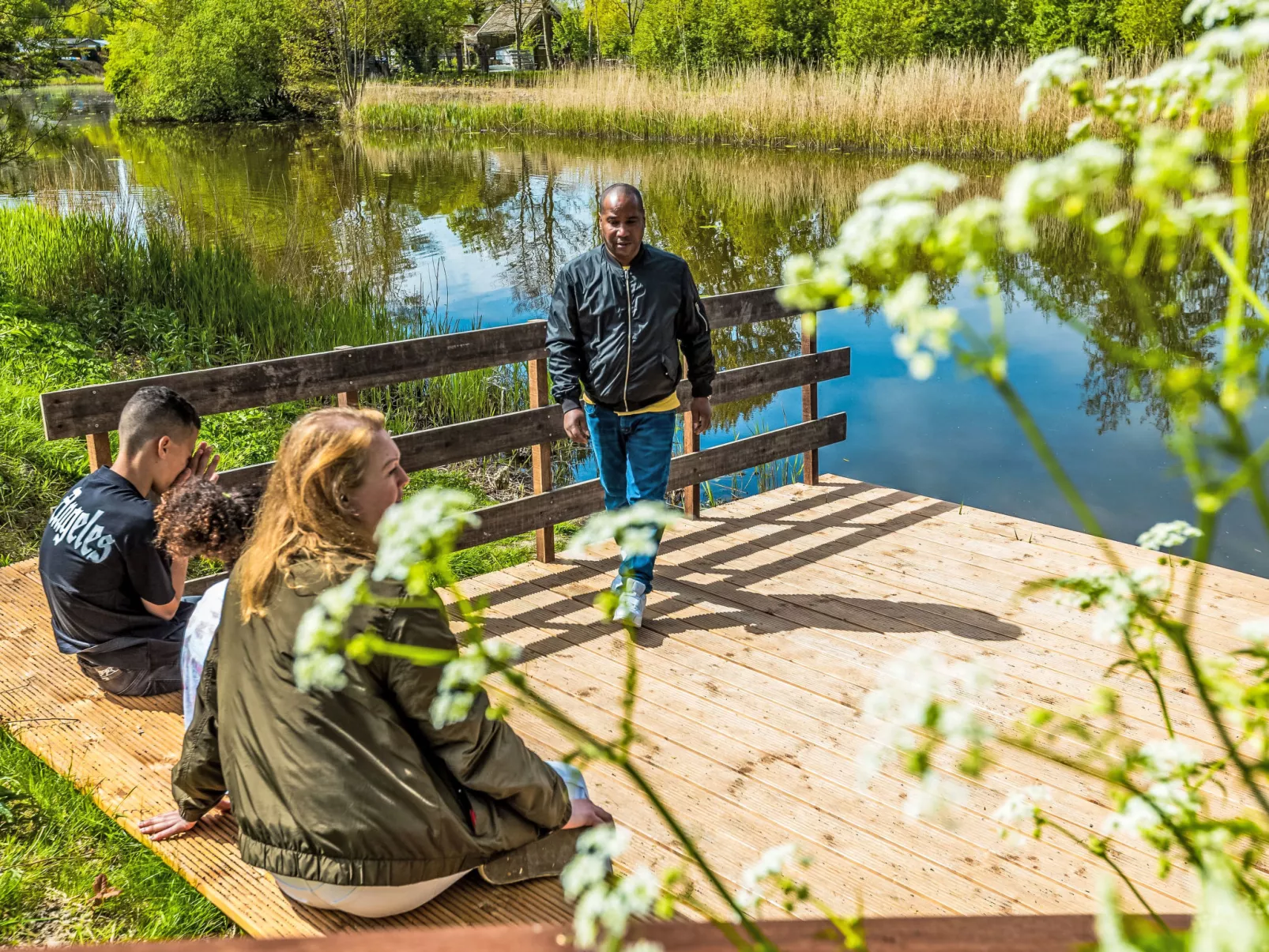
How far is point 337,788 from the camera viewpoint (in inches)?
93.2

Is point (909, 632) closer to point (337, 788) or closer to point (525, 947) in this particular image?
point (337, 788)


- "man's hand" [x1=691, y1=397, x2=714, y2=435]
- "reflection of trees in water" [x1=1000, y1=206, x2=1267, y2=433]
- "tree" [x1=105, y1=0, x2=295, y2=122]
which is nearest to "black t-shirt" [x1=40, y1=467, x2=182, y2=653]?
"man's hand" [x1=691, y1=397, x2=714, y2=435]

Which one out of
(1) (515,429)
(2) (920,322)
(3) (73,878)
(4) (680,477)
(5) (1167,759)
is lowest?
(3) (73,878)

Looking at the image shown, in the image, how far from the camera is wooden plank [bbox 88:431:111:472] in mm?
4082

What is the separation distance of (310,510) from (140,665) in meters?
1.64

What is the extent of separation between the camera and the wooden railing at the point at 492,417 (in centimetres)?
414

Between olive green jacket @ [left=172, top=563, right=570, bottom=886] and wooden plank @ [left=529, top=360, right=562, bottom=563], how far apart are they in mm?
2914

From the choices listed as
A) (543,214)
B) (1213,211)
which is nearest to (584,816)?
(1213,211)

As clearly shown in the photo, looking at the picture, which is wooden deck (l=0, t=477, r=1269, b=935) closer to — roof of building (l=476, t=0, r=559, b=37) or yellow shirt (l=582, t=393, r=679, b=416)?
yellow shirt (l=582, t=393, r=679, b=416)

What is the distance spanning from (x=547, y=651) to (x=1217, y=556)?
4823 millimetres

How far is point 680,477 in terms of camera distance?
584cm

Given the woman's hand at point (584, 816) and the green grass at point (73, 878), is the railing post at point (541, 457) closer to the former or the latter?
the green grass at point (73, 878)

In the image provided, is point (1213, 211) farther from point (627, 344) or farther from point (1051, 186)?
point (627, 344)

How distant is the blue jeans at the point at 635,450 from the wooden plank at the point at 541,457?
0.54m
